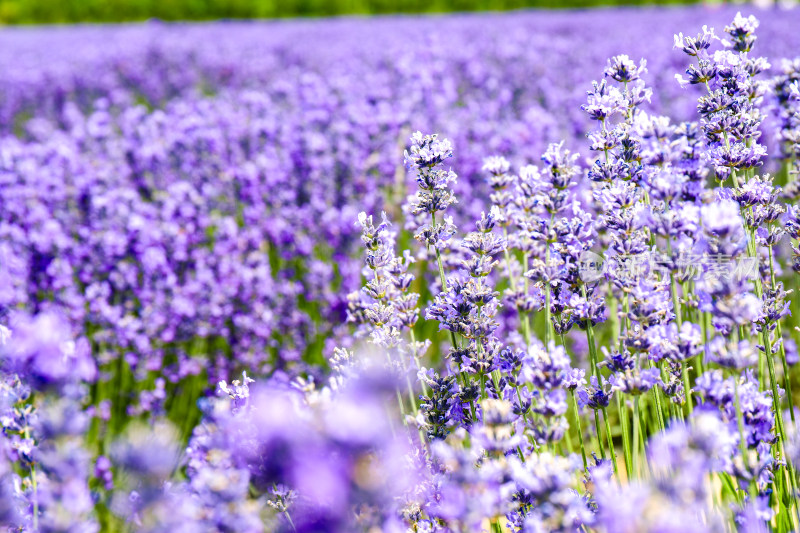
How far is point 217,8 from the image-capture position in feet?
65.2

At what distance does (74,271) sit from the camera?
2.93 meters

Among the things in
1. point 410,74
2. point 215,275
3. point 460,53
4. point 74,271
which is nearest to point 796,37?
point 460,53

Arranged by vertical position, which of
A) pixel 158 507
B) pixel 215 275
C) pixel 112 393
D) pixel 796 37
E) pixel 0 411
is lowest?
pixel 112 393

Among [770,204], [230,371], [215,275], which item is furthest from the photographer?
[215,275]

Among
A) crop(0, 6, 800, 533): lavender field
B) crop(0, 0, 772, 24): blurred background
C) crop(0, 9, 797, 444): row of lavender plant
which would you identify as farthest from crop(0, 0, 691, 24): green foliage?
crop(0, 9, 797, 444): row of lavender plant

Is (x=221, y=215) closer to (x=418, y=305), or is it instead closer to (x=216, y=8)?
(x=418, y=305)

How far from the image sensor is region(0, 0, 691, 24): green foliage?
19797 mm

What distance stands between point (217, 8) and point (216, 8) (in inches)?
1.2

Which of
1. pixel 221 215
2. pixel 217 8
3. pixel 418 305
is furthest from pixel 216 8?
pixel 418 305

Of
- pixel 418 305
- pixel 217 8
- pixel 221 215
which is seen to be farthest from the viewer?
pixel 217 8

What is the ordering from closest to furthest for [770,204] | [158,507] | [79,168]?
[158,507] < [770,204] < [79,168]

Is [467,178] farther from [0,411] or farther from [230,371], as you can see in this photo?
[0,411]

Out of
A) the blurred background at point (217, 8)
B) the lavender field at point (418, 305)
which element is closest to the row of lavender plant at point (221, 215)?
the lavender field at point (418, 305)

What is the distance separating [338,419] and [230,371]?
222 centimetres
